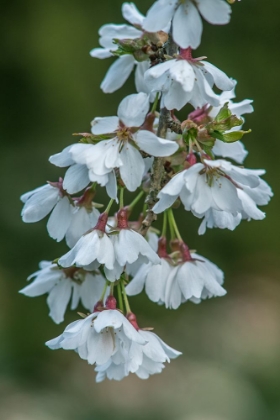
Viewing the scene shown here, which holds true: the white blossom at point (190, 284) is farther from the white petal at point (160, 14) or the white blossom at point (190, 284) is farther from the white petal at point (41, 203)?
the white petal at point (160, 14)

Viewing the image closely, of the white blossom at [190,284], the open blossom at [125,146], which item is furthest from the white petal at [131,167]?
the white blossom at [190,284]

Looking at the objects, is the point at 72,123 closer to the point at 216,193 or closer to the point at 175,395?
the point at 175,395

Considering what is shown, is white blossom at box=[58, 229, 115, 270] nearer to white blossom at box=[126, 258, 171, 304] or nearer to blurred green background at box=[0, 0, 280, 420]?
white blossom at box=[126, 258, 171, 304]

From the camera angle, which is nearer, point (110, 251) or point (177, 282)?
point (110, 251)

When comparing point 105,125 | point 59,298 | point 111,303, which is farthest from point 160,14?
point 59,298

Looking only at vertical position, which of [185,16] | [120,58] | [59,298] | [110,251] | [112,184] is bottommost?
[59,298]

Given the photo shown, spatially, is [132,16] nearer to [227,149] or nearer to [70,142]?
[227,149]

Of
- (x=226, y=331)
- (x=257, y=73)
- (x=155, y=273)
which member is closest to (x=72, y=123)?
(x=257, y=73)
